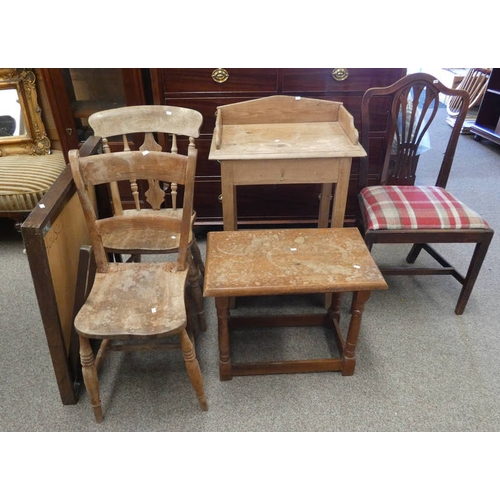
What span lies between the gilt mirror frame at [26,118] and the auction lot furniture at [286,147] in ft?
4.86

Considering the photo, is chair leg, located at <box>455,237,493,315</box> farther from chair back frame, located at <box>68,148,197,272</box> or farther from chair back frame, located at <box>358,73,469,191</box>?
chair back frame, located at <box>68,148,197,272</box>

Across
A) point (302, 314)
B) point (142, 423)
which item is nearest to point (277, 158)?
point (302, 314)

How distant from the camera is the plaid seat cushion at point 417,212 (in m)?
1.73

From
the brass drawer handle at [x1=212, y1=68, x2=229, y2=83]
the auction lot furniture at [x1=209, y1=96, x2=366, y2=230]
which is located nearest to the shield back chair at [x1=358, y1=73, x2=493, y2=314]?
the auction lot furniture at [x1=209, y1=96, x2=366, y2=230]

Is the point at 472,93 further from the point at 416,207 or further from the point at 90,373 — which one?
the point at 90,373

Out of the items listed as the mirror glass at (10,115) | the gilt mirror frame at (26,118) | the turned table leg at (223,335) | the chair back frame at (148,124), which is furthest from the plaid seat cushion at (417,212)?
the mirror glass at (10,115)

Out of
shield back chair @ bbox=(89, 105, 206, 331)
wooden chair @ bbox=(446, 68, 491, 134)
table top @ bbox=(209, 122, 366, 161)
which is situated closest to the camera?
table top @ bbox=(209, 122, 366, 161)

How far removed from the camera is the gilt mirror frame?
8.25ft

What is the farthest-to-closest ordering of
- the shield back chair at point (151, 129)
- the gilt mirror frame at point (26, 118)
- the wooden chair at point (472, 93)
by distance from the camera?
1. the wooden chair at point (472, 93)
2. the gilt mirror frame at point (26, 118)
3. the shield back chair at point (151, 129)

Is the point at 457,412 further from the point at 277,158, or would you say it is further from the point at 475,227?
the point at 277,158

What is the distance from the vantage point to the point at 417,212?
176cm

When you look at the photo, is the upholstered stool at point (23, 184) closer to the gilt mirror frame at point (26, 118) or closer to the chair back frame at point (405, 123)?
the gilt mirror frame at point (26, 118)

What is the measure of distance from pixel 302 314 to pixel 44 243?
115 centimetres

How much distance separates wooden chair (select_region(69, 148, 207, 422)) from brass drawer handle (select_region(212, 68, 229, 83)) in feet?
2.85
